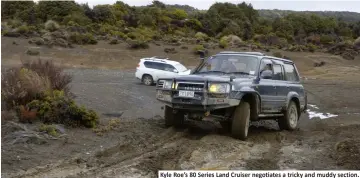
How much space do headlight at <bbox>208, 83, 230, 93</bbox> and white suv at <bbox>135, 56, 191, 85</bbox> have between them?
1705 centimetres

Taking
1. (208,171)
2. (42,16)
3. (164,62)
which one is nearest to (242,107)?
(208,171)

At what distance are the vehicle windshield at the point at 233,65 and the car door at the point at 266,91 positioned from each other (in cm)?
25

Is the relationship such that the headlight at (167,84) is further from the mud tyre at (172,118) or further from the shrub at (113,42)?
the shrub at (113,42)

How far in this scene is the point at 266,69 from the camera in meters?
11.7

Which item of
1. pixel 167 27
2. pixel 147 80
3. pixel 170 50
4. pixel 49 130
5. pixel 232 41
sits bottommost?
pixel 147 80

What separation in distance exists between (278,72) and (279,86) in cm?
45

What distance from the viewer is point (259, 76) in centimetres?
1117

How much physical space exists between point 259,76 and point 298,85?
2764 mm

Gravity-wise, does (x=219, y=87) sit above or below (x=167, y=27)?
above

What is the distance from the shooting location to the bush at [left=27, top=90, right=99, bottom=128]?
34.9 feet

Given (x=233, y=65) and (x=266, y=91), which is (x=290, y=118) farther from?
(x=233, y=65)

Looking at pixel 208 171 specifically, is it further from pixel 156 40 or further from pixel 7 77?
pixel 156 40

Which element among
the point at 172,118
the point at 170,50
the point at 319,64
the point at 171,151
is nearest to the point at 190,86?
the point at 172,118

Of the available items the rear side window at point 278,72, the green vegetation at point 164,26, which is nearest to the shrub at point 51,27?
the green vegetation at point 164,26
